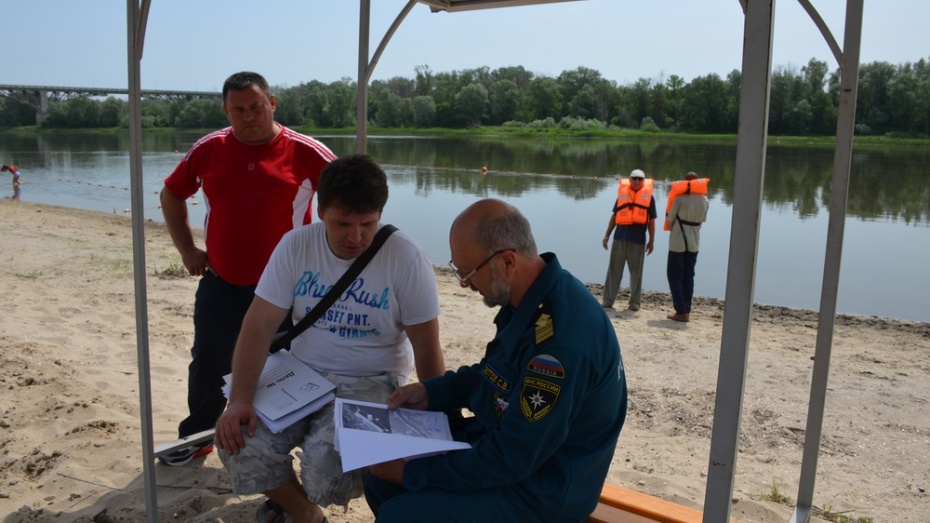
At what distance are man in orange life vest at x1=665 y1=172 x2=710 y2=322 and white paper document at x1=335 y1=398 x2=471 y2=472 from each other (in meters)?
6.89

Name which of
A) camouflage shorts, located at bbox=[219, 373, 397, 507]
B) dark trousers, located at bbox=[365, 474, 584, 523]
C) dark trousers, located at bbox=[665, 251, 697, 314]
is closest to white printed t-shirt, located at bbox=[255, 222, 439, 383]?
camouflage shorts, located at bbox=[219, 373, 397, 507]

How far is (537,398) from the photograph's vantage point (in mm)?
1927

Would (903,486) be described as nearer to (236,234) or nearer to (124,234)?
A: (236,234)

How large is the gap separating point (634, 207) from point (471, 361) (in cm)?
379

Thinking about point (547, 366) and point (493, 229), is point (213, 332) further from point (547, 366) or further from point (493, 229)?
point (547, 366)

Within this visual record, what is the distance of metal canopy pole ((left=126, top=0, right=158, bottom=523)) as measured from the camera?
2.63 metres

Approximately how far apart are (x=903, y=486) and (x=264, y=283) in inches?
135

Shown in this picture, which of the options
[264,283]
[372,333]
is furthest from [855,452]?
[264,283]

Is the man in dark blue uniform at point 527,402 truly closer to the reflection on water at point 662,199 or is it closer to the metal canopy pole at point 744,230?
the metal canopy pole at point 744,230

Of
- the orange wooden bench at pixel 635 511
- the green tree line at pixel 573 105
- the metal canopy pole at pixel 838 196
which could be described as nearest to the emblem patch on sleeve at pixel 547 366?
the orange wooden bench at pixel 635 511

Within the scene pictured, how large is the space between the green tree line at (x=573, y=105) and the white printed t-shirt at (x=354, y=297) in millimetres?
25599

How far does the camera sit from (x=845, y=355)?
746 cm

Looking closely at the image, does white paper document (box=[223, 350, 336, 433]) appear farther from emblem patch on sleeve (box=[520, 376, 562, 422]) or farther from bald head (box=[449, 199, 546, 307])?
emblem patch on sleeve (box=[520, 376, 562, 422])

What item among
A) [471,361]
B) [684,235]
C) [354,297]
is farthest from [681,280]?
[354,297]
